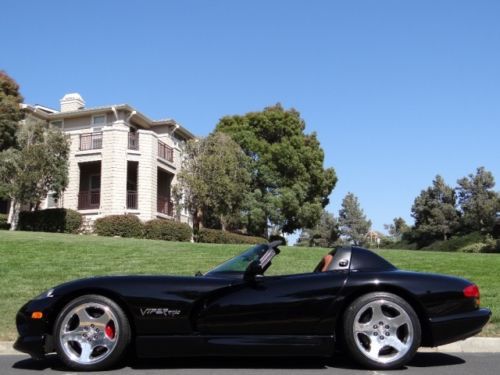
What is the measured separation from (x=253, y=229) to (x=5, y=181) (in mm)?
16516

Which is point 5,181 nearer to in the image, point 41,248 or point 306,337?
point 41,248

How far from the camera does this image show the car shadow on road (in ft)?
16.1

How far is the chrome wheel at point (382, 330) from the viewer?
4.68 metres

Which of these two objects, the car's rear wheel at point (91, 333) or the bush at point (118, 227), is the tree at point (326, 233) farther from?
the car's rear wheel at point (91, 333)

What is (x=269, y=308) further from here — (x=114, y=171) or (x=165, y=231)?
(x=114, y=171)

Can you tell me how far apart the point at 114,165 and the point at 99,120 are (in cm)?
455

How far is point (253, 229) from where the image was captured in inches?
1400

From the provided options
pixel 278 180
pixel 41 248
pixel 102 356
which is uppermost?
pixel 278 180

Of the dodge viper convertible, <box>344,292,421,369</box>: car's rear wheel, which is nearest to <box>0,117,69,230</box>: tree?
the dodge viper convertible

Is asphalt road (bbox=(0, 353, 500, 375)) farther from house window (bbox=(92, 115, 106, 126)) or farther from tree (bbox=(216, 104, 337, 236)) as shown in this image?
tree (bbox=(216, 104, 337, 236))

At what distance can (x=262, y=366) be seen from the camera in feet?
16.3

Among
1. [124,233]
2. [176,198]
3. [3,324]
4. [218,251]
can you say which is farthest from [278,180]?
[3,324]

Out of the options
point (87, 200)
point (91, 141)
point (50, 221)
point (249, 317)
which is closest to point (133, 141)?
point (91, 141)

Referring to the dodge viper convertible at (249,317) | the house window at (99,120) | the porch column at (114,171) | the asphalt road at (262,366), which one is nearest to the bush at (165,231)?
the porch column at (114,171)
